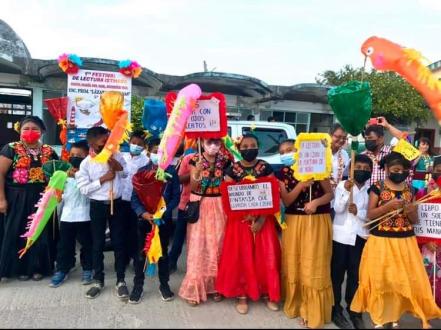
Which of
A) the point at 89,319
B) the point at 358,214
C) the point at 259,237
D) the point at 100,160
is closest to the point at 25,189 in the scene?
the point at 100,160

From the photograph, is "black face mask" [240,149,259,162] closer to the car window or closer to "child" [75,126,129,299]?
"child" [75,126,129,299]

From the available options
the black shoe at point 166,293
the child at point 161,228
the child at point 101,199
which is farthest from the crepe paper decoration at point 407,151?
the child at point 101,199

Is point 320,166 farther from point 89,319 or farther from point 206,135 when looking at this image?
point 89,319

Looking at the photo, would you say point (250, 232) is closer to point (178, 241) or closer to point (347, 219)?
point (347, 219)

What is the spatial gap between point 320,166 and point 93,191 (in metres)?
2.30

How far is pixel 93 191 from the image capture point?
4363mm

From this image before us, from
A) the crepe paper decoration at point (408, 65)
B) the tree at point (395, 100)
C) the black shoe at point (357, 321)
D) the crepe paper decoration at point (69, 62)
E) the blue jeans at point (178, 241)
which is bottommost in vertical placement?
the black shoe at point (357, 321)

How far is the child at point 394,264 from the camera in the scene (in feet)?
11.6

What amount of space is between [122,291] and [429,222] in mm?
3036

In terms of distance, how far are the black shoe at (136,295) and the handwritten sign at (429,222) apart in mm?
2720

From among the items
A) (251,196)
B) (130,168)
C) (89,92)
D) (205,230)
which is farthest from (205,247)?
(89,92)

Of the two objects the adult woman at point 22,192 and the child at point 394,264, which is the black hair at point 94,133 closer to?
the adult woman at point 22,192

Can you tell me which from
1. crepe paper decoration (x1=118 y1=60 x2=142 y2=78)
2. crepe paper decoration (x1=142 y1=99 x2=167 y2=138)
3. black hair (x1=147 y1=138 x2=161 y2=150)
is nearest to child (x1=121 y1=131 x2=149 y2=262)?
black hair (x1=147 y1=138 x2=161 y2=150)

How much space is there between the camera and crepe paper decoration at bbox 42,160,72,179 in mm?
4664
